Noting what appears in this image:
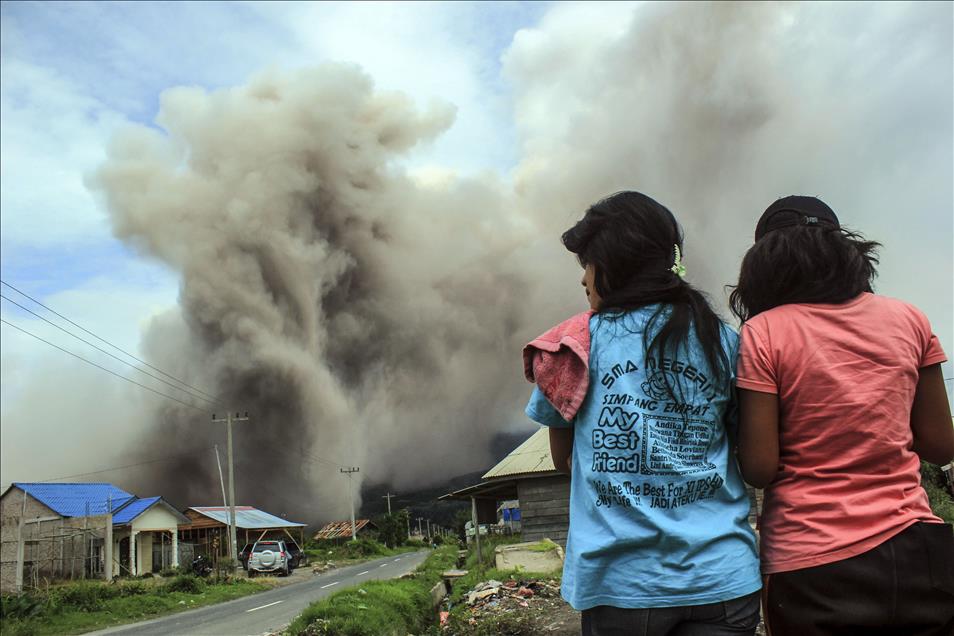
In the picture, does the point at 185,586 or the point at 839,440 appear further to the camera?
the point at 185,586

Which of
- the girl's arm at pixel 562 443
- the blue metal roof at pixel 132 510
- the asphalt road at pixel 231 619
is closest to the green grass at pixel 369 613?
the asphalt road at pixel 231 619

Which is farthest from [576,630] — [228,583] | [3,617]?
[228,583]

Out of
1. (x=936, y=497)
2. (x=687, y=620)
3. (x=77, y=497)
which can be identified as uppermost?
(x=77, y=497)

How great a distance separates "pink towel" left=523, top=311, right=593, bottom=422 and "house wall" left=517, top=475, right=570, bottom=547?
13972 millimetres

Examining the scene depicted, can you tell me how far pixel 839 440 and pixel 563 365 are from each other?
589 millimetres

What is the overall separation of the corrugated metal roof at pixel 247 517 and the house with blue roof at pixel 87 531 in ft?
15.9

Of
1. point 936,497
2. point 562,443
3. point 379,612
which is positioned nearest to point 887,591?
point 562,443

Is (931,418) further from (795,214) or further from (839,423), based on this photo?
(795,214)

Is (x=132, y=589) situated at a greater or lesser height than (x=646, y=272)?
lesser

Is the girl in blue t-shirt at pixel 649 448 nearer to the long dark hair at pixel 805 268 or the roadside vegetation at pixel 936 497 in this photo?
the long dark hair at pixel 805 268

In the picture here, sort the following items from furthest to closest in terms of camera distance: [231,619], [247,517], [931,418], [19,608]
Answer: [247,517] < [19,608] < [231,619] < [931,418]

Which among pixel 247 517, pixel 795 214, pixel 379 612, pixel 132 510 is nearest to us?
pixel 795 214

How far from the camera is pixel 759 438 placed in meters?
1.65

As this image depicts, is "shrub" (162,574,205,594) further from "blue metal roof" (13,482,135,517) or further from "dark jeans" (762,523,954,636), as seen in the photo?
"dark jeans" (762,523,954,636)
